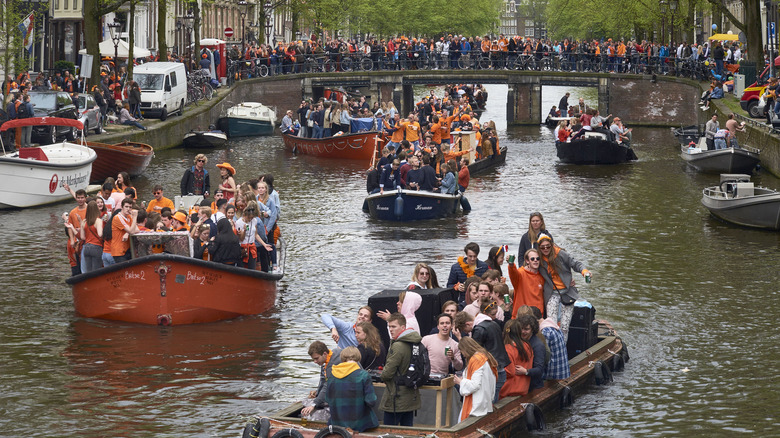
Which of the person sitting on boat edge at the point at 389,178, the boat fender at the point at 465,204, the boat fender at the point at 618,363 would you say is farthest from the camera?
the boat fender at the point at 465,204

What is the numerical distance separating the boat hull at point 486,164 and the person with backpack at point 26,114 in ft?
40.2

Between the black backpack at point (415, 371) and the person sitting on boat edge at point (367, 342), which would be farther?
the person sitting on boat edge at point (367, 342)

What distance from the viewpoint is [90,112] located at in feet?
129

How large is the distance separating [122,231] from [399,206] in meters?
11.1

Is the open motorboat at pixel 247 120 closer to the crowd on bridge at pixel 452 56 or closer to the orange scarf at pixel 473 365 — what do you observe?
the crowd on bridge at pixel 452 56

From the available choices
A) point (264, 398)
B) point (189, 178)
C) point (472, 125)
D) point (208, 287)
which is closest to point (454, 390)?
point (264, 398)

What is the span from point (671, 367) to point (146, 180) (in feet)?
74.4

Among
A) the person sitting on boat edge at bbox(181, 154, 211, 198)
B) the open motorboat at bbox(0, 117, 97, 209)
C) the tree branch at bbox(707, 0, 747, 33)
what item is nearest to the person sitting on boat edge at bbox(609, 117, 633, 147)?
the tree branch at bbox(707, 0, 747, 33)

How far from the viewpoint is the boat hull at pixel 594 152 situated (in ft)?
137

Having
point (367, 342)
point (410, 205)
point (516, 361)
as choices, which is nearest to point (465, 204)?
point (410, 205)

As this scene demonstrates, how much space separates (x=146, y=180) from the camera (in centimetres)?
3659

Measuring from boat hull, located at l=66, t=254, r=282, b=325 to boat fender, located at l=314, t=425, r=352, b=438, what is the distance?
643cm

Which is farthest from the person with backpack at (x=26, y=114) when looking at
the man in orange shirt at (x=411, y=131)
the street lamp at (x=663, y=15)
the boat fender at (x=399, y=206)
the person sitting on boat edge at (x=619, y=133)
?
the street lamp at (x=663, y=15)

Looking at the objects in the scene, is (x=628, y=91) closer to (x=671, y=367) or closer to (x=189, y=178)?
(x=189, y=178)
